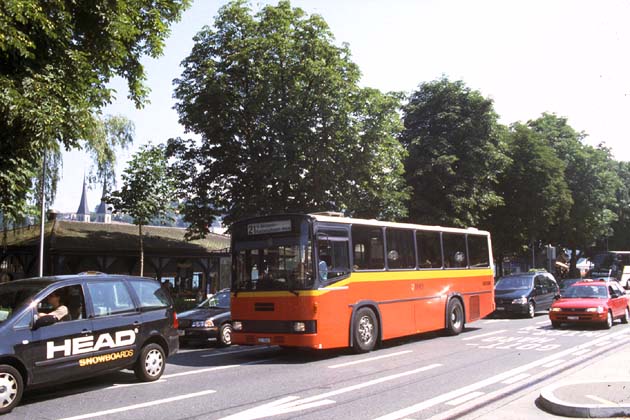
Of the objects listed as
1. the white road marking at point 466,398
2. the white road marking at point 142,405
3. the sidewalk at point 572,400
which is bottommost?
the white road marking at point 466,398

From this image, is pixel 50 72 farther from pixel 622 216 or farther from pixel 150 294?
pixel 622 216

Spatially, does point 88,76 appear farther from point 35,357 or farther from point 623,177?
point 623,177

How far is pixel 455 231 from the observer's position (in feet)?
58.0

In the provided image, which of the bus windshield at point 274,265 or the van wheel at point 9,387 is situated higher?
the bus windshield at point 274,265

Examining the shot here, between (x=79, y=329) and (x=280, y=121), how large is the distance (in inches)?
588

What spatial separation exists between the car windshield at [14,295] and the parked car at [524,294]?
18.4m

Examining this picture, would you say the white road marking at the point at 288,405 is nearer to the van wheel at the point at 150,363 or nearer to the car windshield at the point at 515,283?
the van wheel at the point at 150,363

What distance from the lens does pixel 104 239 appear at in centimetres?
3105

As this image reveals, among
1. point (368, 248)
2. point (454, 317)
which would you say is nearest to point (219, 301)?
point (368, 248)

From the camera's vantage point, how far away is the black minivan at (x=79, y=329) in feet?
25.8

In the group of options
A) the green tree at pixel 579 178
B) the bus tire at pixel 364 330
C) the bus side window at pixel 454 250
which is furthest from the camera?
the green tree at pixel 579 178

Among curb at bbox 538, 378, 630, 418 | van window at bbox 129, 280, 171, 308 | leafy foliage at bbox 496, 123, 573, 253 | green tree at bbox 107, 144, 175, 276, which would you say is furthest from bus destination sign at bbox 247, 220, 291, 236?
leafy foliage at bbox 496, 123, 573, 253

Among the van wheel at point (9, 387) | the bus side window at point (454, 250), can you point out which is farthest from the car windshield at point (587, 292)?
the van wheel at point (9, 387)

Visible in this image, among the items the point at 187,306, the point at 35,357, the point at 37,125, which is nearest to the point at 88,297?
the point at 35,357
